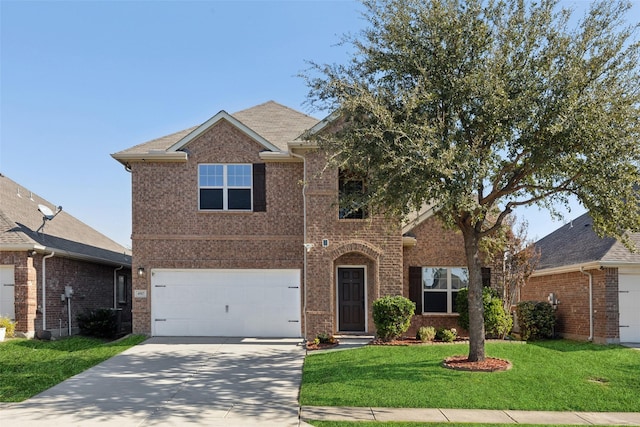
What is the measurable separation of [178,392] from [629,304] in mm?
12858

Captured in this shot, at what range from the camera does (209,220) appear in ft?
60.1

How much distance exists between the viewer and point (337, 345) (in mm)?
15789

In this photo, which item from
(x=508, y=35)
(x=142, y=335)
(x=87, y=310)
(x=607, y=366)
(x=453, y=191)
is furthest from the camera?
(x=87, y=310)

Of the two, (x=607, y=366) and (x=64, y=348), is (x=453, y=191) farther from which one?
(x=64, y=348)

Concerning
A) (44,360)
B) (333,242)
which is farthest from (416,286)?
(44,360)

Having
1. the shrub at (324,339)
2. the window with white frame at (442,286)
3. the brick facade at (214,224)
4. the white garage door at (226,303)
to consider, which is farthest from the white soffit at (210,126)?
the window with white frame at (442,286)

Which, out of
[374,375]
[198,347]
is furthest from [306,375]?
[198,347]

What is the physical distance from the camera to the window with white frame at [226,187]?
18344 mm

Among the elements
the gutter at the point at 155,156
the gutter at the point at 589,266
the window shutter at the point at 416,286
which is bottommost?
the window shutter at the point at 416,286

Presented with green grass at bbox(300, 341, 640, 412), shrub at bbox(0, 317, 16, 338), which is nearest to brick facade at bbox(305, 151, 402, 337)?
green grass at bbox(300, 341, 640, 412)

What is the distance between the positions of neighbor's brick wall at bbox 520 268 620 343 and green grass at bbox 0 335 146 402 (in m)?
13.2

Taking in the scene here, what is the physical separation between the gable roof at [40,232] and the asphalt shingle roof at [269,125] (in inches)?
152

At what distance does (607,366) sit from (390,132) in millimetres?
7183

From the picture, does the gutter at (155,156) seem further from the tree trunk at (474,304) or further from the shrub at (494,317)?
the shrub at (494,317)
